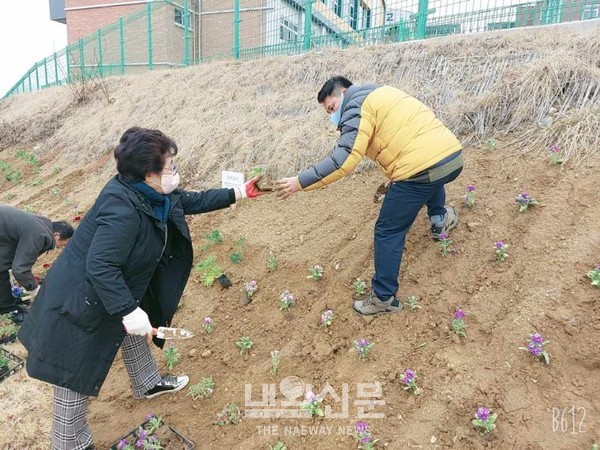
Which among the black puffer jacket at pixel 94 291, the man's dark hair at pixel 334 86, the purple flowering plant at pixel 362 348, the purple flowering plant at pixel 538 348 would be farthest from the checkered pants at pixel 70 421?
A: the purple flowering plant at pixel 538 348

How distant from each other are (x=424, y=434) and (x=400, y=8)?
740 cm

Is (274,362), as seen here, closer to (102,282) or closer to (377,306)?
(377,306)

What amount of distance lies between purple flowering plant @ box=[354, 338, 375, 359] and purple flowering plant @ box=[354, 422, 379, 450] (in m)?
0.52

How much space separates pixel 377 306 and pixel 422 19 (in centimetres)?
583

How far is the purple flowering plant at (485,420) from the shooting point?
232 centimetres

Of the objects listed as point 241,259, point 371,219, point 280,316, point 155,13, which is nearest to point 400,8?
point 371,219

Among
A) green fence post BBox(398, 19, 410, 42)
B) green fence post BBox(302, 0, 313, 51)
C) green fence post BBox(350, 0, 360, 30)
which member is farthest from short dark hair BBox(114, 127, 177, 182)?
green fence post BBox(350, 0, 360, 30)

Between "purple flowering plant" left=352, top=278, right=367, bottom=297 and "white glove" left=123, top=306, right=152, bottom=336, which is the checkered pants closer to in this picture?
"white glove" left=123, top=306, right=152, bottom=336

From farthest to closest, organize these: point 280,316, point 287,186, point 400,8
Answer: point 400,8 → point 280,316 → point 287,186

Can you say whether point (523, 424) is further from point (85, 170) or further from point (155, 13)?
point (155, 13)

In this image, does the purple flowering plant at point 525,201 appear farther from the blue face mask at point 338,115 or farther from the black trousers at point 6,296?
the black trousers at point 6,296

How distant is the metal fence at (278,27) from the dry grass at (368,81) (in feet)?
3.41

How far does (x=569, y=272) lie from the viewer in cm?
307

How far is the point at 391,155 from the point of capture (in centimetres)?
299
